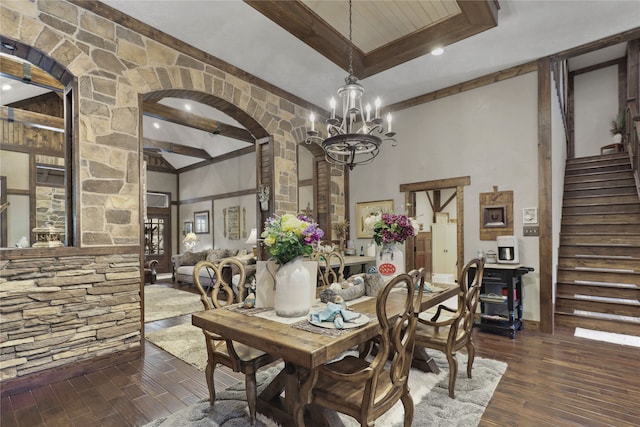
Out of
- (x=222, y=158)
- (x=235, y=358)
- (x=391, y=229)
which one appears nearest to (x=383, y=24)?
(x=391, y=229)

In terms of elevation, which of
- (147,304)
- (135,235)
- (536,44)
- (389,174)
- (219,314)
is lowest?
(147,304)

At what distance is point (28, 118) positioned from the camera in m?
5.89

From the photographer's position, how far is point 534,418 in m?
2.10

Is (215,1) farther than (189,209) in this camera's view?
No

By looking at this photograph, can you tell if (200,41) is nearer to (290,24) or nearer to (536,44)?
(290,24)

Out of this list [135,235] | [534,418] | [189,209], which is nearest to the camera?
[534,418]

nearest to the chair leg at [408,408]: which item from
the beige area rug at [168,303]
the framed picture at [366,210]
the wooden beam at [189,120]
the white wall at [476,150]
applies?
the white wall at [476,150]

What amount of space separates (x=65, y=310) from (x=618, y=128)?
378 inches

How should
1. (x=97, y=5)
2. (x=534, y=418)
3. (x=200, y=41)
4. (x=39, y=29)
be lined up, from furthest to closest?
(x=200, y=41) < (x=97, y=5) < (x=39, y=29) < (x=534, y=418)

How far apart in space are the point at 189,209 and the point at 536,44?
9968 mm

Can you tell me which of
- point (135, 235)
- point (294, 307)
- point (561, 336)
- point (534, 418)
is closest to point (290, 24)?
point (135, 235)

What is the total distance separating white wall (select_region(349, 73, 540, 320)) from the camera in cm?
407

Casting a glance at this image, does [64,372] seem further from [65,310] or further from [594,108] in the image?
[594,108]

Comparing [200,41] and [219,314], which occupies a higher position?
[200,41]
